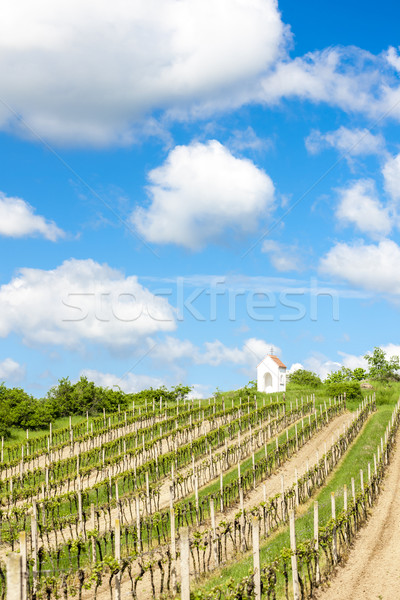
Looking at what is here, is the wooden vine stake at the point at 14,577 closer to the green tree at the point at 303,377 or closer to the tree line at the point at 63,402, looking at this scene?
the tree line at the point at 63,402

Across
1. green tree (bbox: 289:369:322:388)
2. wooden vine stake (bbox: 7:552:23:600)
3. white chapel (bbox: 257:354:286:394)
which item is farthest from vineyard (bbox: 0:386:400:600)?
green tree (bbox: 289:369:322:388)

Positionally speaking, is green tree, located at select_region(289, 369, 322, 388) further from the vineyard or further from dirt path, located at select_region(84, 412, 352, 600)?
dirt path, located at select_region(84, 412, 352, 600)

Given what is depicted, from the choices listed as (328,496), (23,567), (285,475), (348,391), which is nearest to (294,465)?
(285,475)

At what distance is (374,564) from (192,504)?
32.9 ft

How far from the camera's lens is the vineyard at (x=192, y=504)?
14586 mm

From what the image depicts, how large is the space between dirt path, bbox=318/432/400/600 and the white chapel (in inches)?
1565

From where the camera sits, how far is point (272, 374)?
6456 centimetres

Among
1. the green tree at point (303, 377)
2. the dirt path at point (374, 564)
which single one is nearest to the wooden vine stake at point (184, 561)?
the dirt path at point (374, 564)

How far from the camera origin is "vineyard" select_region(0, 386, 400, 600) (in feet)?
47.9

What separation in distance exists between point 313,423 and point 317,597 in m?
29.0

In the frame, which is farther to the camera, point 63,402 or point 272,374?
point 272,374

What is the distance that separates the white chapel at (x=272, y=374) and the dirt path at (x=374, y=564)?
3974 centimetres

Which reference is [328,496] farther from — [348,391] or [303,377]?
[303,377]

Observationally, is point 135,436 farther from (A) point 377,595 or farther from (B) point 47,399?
(A) point 377,595
